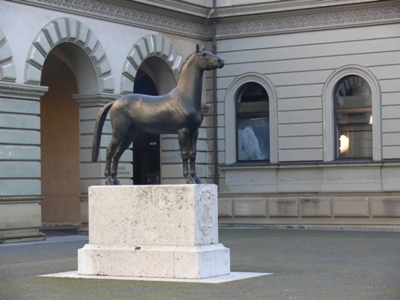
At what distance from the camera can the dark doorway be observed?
3712 cm

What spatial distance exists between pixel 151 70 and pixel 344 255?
44.6 ft

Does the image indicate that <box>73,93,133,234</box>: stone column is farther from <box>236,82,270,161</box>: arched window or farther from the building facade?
<box>236,82,270,161</box>: arched window

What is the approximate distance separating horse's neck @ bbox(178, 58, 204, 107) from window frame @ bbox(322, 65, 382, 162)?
14.7m

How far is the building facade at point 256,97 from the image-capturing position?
3005 centimetres

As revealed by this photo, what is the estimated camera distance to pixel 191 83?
1772 centimetres

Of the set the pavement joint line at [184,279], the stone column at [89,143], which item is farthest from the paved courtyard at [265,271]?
the stone column at [89,143]

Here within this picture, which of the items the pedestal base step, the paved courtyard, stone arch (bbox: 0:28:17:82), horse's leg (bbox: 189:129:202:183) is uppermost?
stone arch (bbox: 0:28:17:82)

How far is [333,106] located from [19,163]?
1048 centimetres

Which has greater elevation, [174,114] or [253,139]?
[253,139]

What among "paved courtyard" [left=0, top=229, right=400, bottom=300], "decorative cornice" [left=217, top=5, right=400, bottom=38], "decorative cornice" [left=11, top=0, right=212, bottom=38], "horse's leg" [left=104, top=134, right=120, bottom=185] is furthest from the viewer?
"decorative cornice" [left=217, top=5, right=400, bottom=38]

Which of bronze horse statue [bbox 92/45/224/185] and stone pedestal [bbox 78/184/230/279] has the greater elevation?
bronze horse statue [bbox 92/45/224/185]

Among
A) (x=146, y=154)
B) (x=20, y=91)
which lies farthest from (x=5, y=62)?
(x=146, y=154)

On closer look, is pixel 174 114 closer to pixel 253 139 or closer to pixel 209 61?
pixel 209 61

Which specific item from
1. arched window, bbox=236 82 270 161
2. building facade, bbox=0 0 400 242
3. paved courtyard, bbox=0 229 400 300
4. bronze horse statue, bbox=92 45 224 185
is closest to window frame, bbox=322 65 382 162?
building facade, bbox=0 0 400 242
